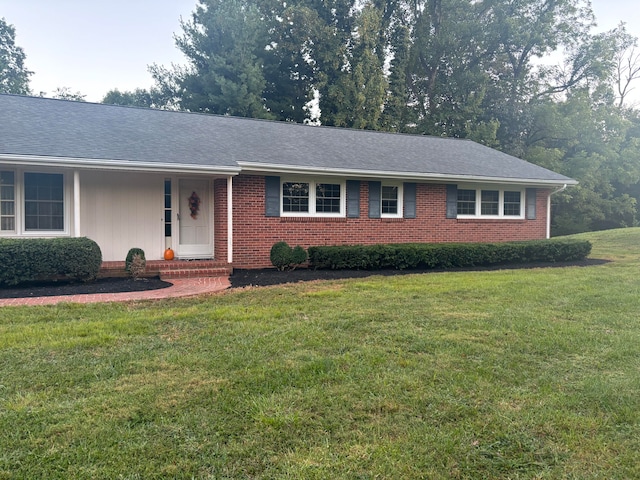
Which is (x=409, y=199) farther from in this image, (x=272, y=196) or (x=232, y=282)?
(x=232, y=282)

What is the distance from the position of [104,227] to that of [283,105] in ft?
57.4

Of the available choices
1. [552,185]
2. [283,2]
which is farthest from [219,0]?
[552,185]

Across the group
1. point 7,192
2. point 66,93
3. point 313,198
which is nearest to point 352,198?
point 313,198

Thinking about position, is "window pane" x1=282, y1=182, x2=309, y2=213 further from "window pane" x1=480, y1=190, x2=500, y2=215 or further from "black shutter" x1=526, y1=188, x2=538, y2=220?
"black shutter" x1=526, y1=188, x2=538, y2=220

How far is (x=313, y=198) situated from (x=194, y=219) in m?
3.16

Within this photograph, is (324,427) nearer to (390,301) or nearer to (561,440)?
(561,440)

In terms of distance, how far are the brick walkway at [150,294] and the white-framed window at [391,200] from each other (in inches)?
219

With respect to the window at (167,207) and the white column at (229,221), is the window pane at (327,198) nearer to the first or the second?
the white column at (229,221)

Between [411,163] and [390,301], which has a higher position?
[411,163]

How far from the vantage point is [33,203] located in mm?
9875

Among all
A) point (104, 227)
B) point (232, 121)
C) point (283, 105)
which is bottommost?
point (104, 227)

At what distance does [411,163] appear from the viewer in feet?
43.8

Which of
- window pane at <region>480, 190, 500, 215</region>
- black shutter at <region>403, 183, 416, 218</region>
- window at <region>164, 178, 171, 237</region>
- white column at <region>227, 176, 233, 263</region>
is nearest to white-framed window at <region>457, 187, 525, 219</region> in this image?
window pane at <region>480, 190, 500, 215</region>

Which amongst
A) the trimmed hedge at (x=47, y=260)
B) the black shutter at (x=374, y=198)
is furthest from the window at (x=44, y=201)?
the black shutter at (x=374, y=198)
